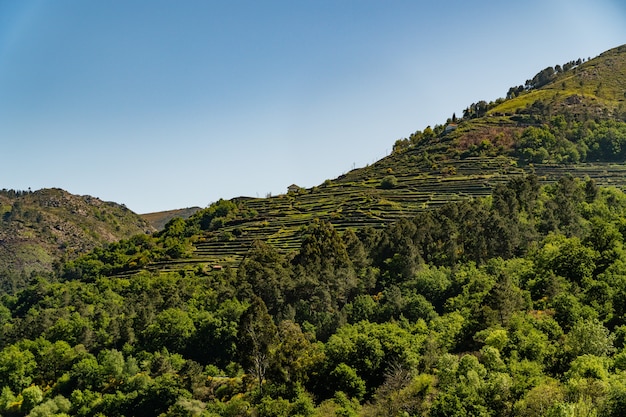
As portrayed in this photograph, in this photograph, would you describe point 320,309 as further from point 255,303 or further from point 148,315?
point 148,315

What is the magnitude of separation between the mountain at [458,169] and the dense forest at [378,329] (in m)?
18.6

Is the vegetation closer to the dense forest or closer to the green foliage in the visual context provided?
the dense forest

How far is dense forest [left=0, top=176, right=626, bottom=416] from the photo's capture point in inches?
1390

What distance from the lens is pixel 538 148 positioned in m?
131

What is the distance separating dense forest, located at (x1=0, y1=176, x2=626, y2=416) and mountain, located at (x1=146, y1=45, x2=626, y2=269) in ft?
60.9

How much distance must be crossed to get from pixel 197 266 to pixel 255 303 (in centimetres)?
5631

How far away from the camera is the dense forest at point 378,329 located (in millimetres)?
35312

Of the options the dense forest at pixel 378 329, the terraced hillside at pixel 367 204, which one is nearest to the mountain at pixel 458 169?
the terraced hillside at pixel 367 204

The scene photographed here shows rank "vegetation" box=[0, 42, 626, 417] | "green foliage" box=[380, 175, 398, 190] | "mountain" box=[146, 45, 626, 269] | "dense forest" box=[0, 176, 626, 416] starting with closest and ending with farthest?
"dense forest" box=[0, 176, 626, 416], "vegetation" box=[0, 42, 626, 417], "mountain" box=[146, 45, 626, 269], "green foliage" box=[380, 175, 398, 190]

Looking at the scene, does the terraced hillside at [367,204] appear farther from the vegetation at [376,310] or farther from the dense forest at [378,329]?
the dense forest at [378,329]

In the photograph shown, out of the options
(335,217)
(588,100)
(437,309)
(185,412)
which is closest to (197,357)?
(185,412)

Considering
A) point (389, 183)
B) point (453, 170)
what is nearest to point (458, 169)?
point (453, 170)

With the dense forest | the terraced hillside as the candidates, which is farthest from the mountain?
the dense forest

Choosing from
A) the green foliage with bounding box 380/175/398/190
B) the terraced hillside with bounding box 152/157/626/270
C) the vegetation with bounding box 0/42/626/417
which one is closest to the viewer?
the vegetation with bounding box 0/42/626/417
